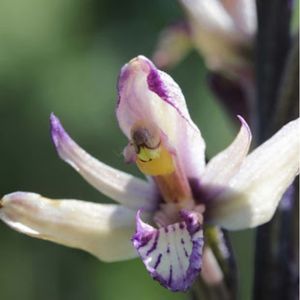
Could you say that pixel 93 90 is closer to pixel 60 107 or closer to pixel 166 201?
pixel 60 107

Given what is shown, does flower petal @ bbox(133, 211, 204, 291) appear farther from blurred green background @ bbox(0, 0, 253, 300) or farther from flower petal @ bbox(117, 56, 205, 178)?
blurred green background @ bbox(0, 0, 253, 300)

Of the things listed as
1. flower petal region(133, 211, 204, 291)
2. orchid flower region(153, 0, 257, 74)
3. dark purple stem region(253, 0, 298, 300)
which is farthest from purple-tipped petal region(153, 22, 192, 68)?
flower petal region(133, 211, 204, 291)

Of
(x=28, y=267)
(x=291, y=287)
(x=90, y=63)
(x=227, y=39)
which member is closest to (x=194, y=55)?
(x=90, y=63)

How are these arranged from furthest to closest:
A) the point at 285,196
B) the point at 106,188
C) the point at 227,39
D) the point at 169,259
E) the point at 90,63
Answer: the point at 90,63 → the point at 227,39 → the point at 285,196 → the point at 106,188 → the point at 169,259

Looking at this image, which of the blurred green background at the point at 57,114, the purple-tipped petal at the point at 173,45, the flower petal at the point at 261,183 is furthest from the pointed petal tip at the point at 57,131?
the blurred green background at the point at 57,114

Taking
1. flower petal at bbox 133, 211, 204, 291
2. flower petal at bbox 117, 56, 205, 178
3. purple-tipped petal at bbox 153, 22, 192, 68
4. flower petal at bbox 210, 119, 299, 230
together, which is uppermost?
flower petal at bbox 117, 56, 205, 178

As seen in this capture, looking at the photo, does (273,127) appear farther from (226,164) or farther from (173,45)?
(173,45)

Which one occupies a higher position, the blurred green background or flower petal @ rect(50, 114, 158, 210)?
flower petal @ rect(50, 114, 158, 210)
